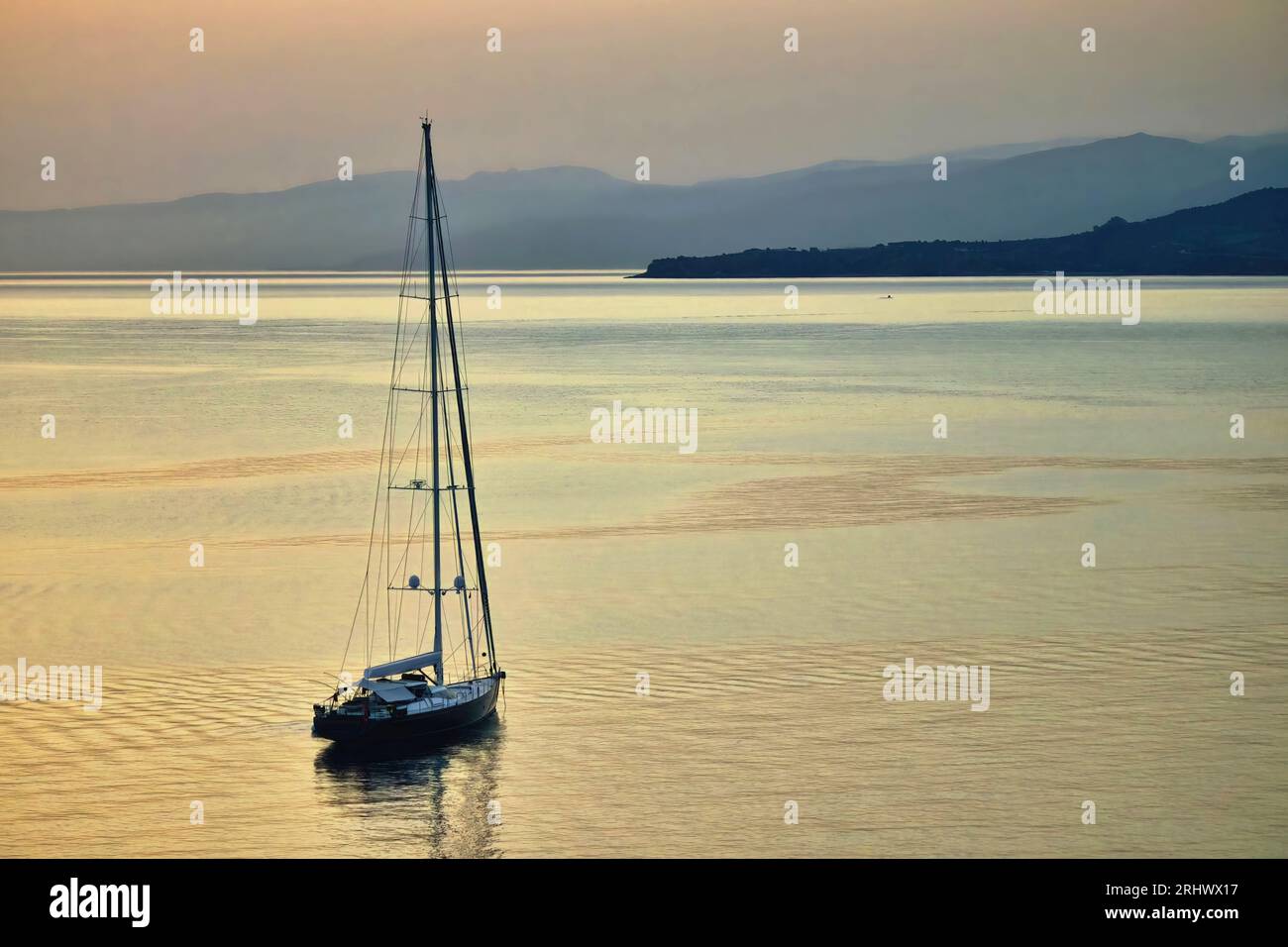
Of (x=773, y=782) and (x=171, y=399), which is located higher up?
(x=171, y=399)

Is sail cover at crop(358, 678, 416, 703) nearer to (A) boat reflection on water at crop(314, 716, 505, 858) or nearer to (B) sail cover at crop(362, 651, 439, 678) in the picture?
(B) sail cover at crop(362, 651, 439, 678)

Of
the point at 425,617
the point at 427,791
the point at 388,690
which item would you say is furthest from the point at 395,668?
the point at 425,617

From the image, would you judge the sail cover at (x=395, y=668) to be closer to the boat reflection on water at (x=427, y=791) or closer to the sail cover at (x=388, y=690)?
the sail cover at (x=388, y=690)

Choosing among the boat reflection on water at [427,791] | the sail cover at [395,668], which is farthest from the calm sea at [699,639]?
the sail cover at [395,668]

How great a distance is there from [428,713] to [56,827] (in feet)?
21.5

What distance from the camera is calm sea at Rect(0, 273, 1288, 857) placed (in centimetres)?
2608

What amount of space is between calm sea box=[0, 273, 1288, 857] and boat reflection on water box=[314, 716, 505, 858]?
0.08m

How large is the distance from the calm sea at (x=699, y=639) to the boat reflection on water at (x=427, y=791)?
8 centimetres

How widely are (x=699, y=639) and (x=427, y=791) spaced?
1145cm

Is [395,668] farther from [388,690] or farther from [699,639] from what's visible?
[699,639]
